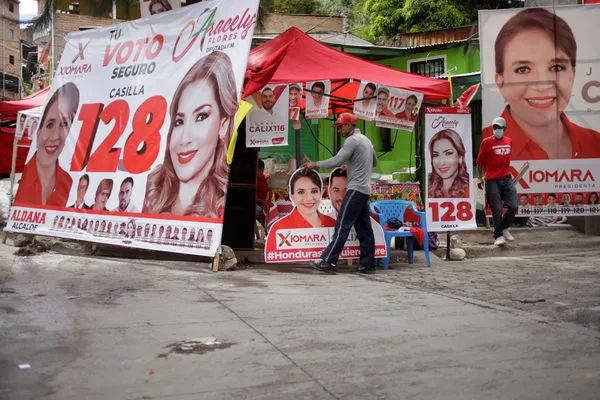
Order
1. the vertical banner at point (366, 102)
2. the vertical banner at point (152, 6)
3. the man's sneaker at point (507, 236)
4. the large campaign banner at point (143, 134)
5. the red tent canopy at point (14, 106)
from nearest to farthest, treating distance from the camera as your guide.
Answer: the large campaign banner at point (143, 134), the vertical banner at point (366, 102), the man's sneaker at point (507, 236), the vertical banner at point (152, 6), the red tent canopy at point (14, 106)

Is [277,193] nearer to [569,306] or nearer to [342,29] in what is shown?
[569,306]

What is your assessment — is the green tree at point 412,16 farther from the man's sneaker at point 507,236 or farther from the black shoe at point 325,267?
the black shoe at point 325,267

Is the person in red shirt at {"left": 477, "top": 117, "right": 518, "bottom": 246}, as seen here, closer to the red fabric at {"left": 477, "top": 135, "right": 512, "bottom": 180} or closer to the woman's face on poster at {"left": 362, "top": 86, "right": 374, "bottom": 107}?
the red fabric at {"left": 477, "top": 135, "right": 512, "bottom": 180}

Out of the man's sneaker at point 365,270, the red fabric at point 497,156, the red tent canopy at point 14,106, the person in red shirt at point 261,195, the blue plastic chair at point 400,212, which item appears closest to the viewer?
the man's sneaker at point 365,270

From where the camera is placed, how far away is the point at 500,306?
6148mm

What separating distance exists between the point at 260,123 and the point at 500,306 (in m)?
4.60

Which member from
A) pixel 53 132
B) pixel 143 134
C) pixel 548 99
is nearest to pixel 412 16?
pixel 548 99

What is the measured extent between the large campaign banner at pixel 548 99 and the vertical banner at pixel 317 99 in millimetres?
2711

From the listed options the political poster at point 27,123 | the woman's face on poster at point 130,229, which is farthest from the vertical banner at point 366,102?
the political poster at point 27,123

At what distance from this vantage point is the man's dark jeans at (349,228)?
8.54 meters

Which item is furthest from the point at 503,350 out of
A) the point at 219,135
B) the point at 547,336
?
the point at 219,135

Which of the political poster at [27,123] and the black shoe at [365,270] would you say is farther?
the political poster at [27,123]

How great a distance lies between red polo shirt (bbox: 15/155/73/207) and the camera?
10467 millimetres

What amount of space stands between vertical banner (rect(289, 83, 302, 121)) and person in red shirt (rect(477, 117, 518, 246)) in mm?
2926
